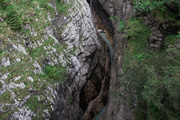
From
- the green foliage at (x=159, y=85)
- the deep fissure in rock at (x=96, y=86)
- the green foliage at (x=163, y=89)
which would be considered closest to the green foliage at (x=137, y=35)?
the green foliage at (x=159, y=85)

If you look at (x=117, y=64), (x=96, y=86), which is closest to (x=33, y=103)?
(x=117, y=64)

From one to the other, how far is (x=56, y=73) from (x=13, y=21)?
5.39m

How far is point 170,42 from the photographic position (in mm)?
8703

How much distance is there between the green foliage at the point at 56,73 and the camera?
1059 cm

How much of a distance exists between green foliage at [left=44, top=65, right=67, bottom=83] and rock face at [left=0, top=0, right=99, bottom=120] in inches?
3.2

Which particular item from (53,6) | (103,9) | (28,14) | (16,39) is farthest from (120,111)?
(103,9)

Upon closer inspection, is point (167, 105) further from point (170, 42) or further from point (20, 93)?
point (20, 93)

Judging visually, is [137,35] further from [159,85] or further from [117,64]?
[159,85]

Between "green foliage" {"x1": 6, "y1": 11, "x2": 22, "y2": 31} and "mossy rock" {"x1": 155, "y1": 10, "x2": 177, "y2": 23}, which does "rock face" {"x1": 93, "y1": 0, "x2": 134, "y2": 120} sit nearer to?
"mossy rock" {"x1": 155, "y1": 10, "x2": 177, "y2": 23}

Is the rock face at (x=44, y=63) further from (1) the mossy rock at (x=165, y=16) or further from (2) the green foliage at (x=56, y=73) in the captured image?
(1) the mossy rock at (x=165, y=16)

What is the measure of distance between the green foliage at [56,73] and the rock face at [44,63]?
3.2 inches

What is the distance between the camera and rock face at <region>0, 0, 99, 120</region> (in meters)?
8.33

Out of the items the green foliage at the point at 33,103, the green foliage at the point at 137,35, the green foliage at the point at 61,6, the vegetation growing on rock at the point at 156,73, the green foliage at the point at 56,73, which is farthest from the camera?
the green foliage at the point at 61,6

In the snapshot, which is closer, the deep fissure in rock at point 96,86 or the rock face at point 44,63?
the rock face at point 44,63
